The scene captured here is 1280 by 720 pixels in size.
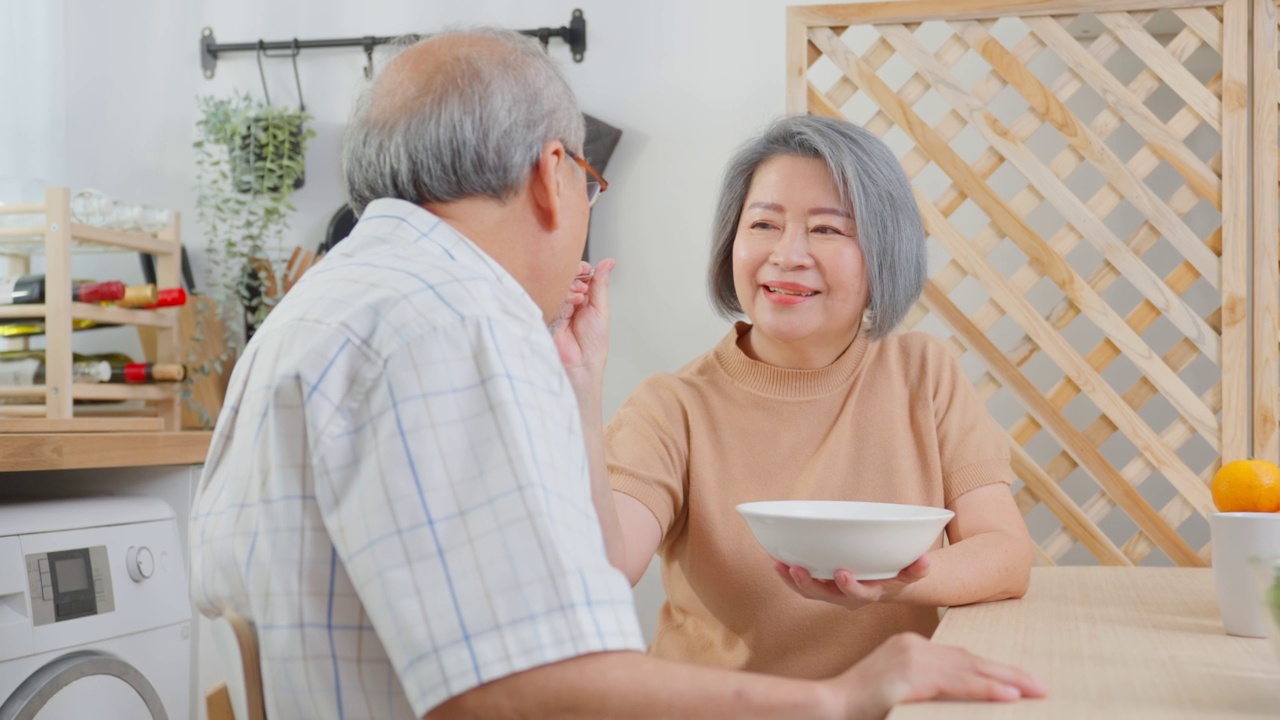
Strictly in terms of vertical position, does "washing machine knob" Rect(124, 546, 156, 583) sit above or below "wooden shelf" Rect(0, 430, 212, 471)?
below

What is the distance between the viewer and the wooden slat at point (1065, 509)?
2215 mm

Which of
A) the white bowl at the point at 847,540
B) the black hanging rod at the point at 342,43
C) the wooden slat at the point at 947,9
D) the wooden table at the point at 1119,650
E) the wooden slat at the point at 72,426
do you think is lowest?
the wooden table at the point at 1119,650

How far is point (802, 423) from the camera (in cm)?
148

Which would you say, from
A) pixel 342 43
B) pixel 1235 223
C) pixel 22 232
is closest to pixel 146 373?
pixel 22 232

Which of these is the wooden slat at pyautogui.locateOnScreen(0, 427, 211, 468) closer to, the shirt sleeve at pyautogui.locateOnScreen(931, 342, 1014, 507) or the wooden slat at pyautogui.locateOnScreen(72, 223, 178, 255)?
the wooden slat at pyautogui.locateOnScreen(72, 223, 178, 255)

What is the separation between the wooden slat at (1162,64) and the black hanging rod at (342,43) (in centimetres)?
107

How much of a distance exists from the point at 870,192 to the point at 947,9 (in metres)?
0.93

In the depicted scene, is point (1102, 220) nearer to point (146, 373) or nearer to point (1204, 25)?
point (1204, 25)

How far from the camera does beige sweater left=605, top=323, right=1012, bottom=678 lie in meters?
1.39

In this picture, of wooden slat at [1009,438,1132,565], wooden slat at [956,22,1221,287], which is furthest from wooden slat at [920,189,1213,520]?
wooden slat at [956,22,1221,287]

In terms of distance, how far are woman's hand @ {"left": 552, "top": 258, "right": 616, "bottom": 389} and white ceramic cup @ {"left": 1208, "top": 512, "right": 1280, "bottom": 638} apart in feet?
2.06

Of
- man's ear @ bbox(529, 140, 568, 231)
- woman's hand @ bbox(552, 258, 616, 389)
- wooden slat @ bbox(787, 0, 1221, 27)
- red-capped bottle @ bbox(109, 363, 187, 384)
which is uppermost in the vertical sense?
wooden slat @ bbox(787, 0, 1221, 27)

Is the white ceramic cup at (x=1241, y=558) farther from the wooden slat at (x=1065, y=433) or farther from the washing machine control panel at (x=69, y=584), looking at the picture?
the washing machine control panel at (x=69, y=584)

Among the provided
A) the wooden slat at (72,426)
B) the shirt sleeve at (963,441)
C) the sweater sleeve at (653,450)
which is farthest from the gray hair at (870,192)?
the wooden slat at (72,426)
